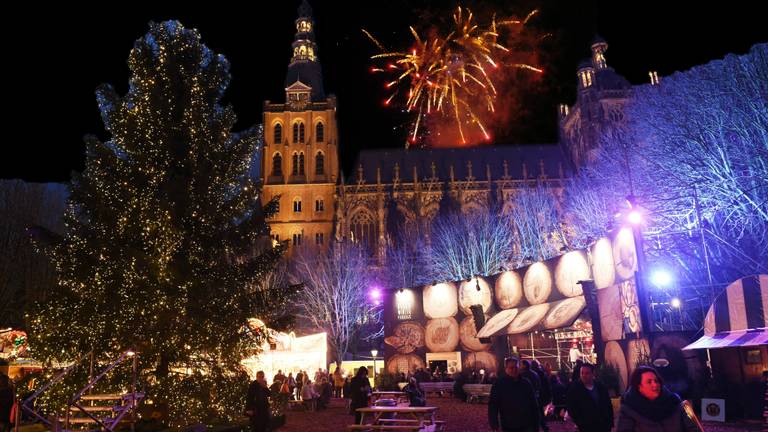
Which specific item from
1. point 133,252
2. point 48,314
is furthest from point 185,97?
point 48,314

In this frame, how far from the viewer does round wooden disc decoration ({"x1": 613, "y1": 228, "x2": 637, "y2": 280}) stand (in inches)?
479

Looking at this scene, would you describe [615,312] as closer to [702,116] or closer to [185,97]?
[702,116]

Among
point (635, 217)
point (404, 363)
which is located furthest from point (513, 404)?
point (404, 363)

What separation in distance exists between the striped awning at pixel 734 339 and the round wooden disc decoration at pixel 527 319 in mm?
5507

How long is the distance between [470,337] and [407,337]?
280 centimetres

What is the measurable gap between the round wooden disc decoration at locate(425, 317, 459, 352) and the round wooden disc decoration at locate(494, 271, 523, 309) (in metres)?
2.42

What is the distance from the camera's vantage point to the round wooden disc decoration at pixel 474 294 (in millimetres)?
18859

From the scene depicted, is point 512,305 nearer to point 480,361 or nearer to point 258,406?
point 480,361

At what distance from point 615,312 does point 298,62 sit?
47567 mm

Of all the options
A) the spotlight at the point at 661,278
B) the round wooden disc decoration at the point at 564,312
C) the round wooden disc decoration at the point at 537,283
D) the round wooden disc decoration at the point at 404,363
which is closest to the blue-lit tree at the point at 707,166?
the spotlight at the point at 661,278

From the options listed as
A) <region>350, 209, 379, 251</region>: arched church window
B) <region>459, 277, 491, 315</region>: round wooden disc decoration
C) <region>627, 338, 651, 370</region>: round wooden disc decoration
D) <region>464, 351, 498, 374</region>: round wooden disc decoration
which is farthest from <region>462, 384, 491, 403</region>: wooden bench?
<region>350, 209, 379, 251</region>: arched church window

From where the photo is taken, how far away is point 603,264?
45.0 ft

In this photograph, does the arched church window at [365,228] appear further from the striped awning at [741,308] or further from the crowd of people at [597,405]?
the crowd of people at [597,405]

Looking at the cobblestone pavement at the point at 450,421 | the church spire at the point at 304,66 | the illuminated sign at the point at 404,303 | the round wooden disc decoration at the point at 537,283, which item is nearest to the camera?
the cobblestone pavement at the point at 450,421
